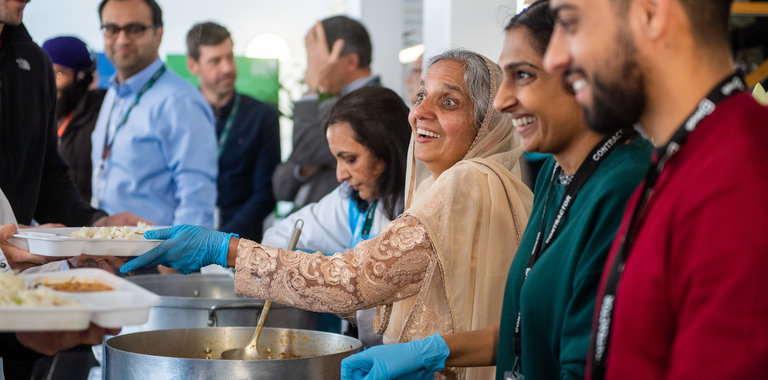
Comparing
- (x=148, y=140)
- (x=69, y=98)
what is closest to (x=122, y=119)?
(x=148, y=140)

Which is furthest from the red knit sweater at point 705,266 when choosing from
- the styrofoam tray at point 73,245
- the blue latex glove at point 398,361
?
the styrofoam tray at point 73,245

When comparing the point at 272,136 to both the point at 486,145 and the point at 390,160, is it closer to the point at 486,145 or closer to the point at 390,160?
the point at 390,160

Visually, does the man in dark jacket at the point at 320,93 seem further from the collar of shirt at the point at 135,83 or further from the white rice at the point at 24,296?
the white rice at the point at 24,296

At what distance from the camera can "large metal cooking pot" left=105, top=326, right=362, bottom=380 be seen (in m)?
1.55

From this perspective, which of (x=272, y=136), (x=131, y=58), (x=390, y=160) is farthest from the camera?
(x=272, y=136)

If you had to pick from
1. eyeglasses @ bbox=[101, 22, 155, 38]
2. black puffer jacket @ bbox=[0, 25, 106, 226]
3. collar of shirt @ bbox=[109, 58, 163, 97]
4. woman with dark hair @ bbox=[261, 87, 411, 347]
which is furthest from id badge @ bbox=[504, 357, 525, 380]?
eyeglasses @ bbox=[101, 22, 155, 38]

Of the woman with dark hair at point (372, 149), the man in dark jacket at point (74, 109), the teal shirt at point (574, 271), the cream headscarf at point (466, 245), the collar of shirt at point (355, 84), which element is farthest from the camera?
the man in dark jacket at point (74, 109)

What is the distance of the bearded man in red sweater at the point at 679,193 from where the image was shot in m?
0.83

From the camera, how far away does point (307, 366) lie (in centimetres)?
160

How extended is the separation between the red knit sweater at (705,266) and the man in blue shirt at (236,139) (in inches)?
132

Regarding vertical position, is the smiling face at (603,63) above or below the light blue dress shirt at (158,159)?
above

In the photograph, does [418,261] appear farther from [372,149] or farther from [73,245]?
[372,149]

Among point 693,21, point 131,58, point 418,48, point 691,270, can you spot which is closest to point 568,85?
point 693,21

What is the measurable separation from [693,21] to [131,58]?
308 centimetres
